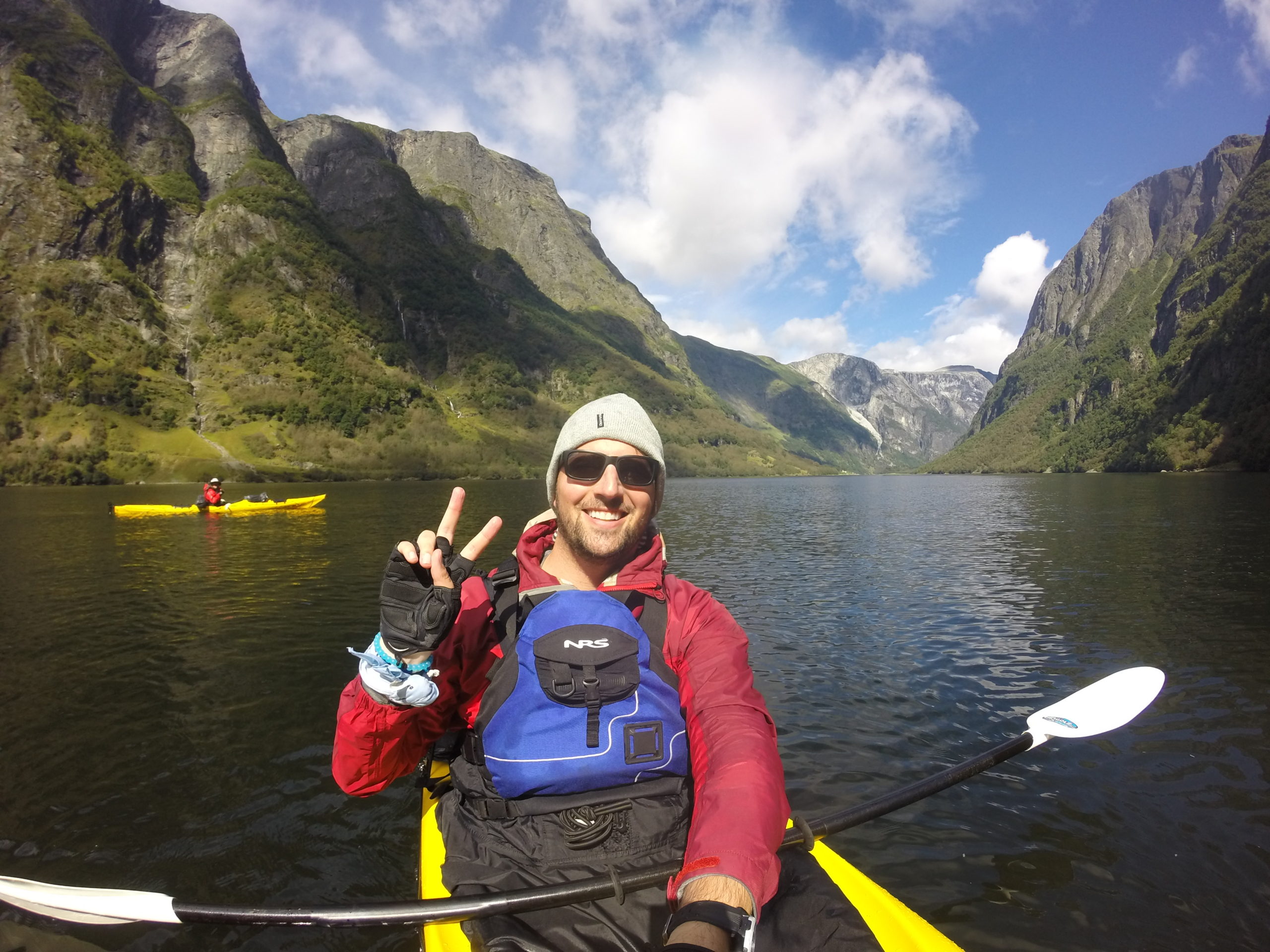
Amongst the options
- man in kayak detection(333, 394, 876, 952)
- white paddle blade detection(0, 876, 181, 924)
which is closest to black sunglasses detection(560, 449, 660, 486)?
man in kayak detection(333, 394, 876, 952)

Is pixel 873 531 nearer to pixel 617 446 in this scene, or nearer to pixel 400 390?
pixel 617 446

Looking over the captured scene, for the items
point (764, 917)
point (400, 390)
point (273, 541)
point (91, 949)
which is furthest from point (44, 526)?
point (400, 390)

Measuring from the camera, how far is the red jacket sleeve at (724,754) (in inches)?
129

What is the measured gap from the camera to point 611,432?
15.1 ft

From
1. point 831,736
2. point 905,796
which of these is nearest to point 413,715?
point 905,796

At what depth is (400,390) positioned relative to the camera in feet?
613

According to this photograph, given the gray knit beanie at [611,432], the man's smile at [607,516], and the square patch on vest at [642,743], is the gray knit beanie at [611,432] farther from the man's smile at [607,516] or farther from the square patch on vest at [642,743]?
the square patch on vest at [642,743]

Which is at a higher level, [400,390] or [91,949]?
[400,390]

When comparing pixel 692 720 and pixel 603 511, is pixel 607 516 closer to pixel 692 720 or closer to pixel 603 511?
pixel 603 511

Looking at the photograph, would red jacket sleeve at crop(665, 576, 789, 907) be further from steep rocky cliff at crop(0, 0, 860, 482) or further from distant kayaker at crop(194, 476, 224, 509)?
steep rocky cliff at crop(0, 0, 860, 482)

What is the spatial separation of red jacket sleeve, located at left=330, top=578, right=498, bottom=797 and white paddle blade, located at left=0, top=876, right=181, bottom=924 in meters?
1.41

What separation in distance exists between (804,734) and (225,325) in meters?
206

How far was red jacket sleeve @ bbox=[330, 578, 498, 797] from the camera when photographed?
12.5 ft

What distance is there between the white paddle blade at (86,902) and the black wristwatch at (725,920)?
3319mm
